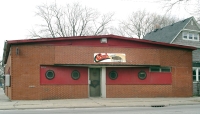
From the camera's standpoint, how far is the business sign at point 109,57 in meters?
21.4

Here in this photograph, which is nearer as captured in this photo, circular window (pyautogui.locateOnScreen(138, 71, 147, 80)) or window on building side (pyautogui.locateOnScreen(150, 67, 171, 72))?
circular window (pyautogui.locateOnScreen(138, 71, 147, 80))

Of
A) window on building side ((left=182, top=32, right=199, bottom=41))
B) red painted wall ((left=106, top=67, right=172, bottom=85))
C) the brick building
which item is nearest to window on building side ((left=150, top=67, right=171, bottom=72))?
the brick building

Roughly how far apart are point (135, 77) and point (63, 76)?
594cm

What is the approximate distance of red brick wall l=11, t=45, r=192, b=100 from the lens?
1997 centimetres

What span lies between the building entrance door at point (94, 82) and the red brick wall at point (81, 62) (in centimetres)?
95

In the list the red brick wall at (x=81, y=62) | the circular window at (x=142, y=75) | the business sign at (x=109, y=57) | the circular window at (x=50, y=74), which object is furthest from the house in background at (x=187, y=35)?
the circular window at (x=50, y=74)

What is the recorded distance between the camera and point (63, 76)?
21000mm

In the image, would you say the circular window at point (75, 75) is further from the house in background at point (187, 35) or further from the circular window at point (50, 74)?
the house in background at point (187, 35)

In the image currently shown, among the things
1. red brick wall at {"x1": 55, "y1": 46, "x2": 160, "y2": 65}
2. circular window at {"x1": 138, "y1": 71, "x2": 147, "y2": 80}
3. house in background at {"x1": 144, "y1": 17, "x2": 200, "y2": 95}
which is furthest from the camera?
house in background at {"x1": 144, "y1": 17, "x2": 200, "y2": 95}

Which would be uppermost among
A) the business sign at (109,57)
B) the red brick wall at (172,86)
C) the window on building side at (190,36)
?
the window on building side at (190,36)

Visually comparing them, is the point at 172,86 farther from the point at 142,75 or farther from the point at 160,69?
the point at 142,75

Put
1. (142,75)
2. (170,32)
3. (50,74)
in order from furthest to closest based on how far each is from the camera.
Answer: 1. (170,32)
2. (142,75)
3. (50,74)

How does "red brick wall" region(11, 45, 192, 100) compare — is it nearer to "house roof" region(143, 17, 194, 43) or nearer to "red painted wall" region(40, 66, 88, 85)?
"red painted wall" region(40, 66, 88, 85)

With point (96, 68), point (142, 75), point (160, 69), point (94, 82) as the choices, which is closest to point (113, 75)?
point (96, 68)
